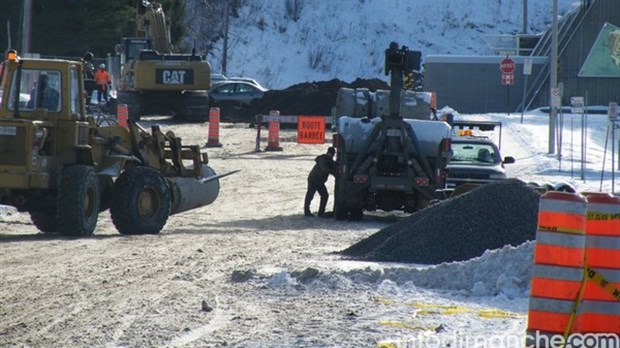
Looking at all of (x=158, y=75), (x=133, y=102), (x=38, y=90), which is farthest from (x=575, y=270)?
(x=133, y=102)

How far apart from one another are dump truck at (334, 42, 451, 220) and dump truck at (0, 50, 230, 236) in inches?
139

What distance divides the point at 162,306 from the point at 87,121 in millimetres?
7143

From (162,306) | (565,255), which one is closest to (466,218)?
(162,306)

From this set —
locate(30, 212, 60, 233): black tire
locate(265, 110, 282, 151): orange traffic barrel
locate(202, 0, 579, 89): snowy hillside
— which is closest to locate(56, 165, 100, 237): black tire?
locate(30, 212, 60, 233): black tire

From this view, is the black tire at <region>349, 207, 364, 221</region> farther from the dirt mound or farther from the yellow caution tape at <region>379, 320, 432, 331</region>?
the dirt mound

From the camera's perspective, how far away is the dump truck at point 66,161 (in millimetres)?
16844

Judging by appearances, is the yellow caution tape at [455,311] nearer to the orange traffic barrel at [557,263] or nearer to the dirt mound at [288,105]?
the orange traffic barrel at [557,263]

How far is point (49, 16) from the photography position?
6109cm

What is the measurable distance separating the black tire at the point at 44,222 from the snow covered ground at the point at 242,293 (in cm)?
43

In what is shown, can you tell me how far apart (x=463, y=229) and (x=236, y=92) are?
41.1 meters

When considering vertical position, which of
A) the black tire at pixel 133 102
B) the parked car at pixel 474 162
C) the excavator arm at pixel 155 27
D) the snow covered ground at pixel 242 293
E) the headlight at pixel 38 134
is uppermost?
the excavator arm at pixel 155 27

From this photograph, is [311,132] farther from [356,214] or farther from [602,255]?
[602,255]

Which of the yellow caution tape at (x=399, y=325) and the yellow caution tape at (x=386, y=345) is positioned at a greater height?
the yellow caution tape at (x=399, y=325)

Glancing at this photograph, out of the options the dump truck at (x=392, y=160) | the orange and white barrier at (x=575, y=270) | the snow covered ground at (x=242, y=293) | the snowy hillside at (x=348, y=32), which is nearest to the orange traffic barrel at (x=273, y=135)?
the dump truck at (x=392, y=160)
